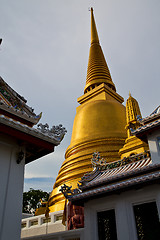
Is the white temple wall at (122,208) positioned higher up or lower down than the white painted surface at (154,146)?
lower down

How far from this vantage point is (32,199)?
2781cm

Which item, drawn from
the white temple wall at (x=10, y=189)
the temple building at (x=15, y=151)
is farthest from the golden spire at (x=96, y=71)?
the white temple wall at (x=10, y=189)

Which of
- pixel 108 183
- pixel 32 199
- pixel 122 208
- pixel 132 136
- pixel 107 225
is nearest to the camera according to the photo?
pixel 122 208

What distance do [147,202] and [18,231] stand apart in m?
3.80

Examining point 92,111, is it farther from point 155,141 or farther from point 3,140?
point 3,140

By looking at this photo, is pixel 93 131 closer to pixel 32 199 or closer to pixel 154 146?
pixel 154 146

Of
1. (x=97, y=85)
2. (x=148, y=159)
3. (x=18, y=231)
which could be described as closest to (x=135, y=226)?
(x=148, y=159)

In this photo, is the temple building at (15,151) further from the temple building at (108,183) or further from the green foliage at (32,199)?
the green foliage at (32,199)

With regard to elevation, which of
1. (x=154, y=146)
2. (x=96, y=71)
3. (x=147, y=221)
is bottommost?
(x=147, y=221)

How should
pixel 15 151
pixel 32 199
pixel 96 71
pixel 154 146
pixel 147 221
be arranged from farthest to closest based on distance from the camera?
pixel 32 199, pixel 96 71, pixel 154 146, pixel 147 221, pixel 15 151

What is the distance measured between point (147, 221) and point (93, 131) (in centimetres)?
1054

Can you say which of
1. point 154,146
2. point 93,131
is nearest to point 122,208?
point 154,146

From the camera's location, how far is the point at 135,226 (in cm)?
677

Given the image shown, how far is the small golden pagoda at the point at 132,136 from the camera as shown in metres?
12.6
